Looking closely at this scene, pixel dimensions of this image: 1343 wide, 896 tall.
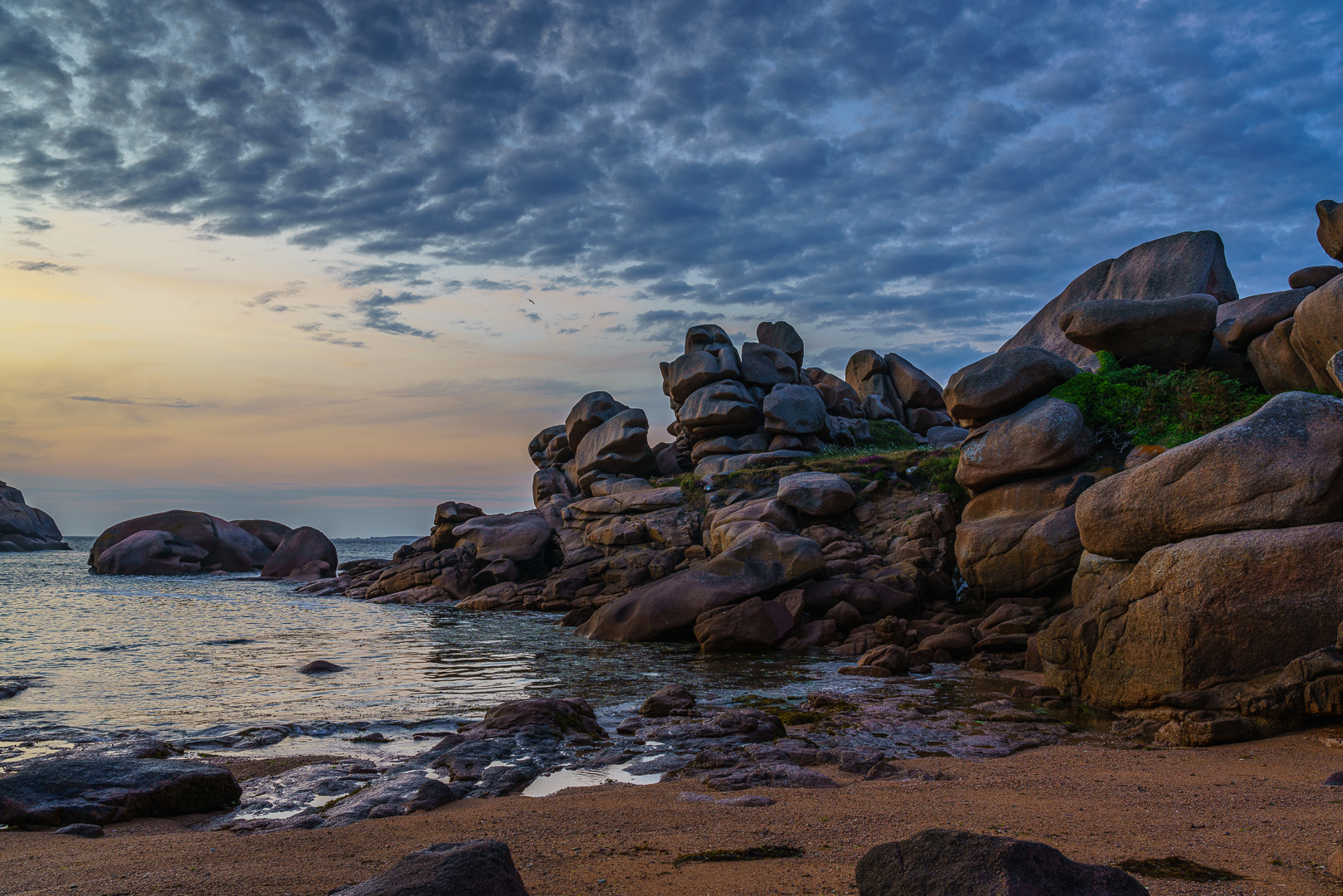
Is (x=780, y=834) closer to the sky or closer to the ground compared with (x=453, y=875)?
closer to the ground

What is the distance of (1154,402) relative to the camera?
18031mm

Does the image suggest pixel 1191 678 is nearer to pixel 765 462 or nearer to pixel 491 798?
pixel 491 798

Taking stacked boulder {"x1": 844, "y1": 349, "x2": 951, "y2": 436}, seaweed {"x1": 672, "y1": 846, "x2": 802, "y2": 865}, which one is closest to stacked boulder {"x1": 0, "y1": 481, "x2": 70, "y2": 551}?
stacked boulder {"x1": 844, "y1": 349, "x2": 951, "y2": 436}

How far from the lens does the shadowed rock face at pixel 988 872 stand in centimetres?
327

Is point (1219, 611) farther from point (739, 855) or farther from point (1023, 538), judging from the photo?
point (1023, 538)

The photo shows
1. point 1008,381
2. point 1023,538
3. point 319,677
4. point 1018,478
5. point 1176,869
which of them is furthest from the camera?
point 1008,381

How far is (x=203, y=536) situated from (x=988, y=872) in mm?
61820

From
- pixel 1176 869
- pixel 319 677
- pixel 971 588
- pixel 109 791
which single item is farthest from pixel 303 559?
pixel 1176 869

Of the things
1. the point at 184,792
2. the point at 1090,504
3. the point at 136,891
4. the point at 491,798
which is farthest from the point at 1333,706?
the point at 184,792

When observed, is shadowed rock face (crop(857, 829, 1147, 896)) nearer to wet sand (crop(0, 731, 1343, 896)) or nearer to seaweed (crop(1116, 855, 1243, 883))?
wet sand (crop(0, 731, 1343, 896))

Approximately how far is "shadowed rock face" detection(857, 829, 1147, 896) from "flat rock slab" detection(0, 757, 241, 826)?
6475 mm

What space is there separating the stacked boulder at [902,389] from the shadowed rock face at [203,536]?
143ft

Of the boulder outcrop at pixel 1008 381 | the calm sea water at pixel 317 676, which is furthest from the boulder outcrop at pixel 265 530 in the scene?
the boulder outcrop at pixel 1008 381

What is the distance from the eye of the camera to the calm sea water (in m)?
11.4
